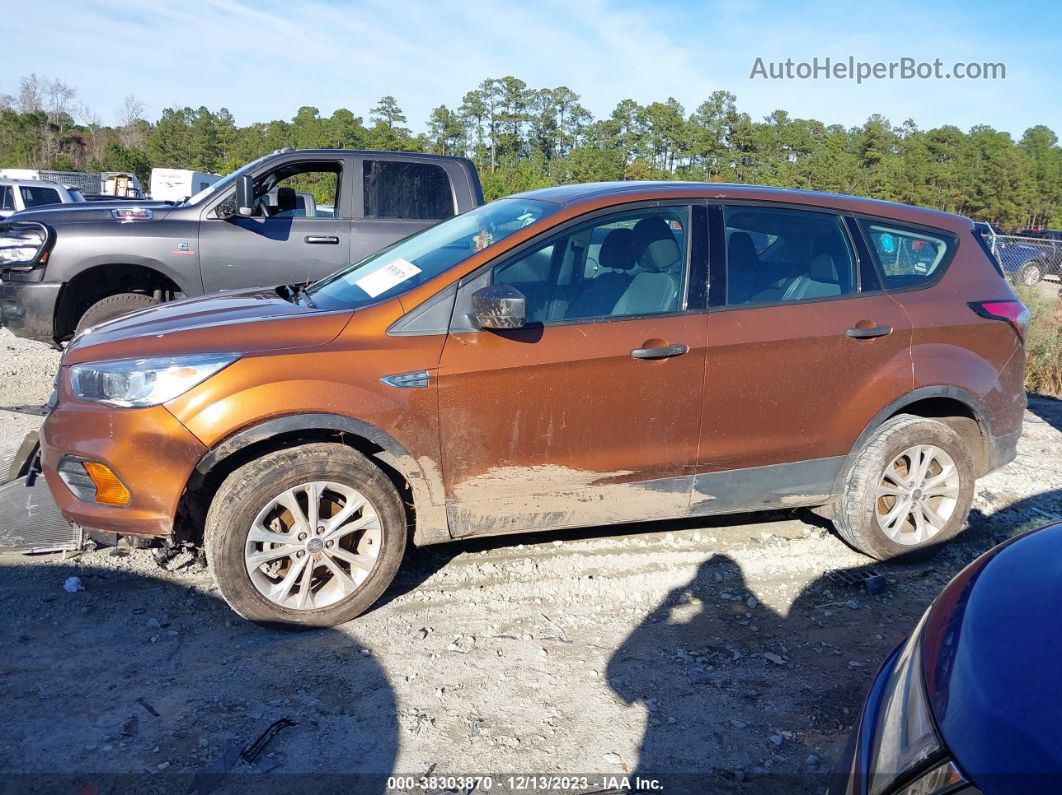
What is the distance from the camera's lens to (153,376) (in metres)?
3.32

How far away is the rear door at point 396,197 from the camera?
7.20 m

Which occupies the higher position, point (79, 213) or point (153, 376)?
point (79, 213)

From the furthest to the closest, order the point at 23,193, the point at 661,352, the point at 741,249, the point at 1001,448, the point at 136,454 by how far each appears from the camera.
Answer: the point at 23,193 < the point at 1001,448 < the point at 741,249 < the point at 661,352 < the point at 136,454

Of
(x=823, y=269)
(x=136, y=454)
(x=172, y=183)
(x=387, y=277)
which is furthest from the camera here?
(x=172, y=183)

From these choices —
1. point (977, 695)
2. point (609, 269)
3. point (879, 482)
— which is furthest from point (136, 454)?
point (879, 482)

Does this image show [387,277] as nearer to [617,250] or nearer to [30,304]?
[617,250]

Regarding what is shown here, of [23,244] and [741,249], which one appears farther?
[23,244]

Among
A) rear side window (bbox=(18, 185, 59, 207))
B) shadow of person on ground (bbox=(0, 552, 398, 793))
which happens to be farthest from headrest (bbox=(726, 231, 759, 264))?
rear side window (bbox=(18, 185, 59, 207))

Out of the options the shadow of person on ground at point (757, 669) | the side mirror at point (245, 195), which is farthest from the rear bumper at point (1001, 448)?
the side mirror at point (245, 195)

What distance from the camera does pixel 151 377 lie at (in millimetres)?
3322

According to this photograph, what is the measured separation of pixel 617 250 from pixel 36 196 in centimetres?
1792

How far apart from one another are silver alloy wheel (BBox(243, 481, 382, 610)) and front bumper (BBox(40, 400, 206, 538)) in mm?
370

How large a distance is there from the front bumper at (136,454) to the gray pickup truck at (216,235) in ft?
11.9

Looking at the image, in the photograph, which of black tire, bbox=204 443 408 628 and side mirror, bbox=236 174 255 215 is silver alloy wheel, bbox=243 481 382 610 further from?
side mirror, bbox=236 174 255 215
